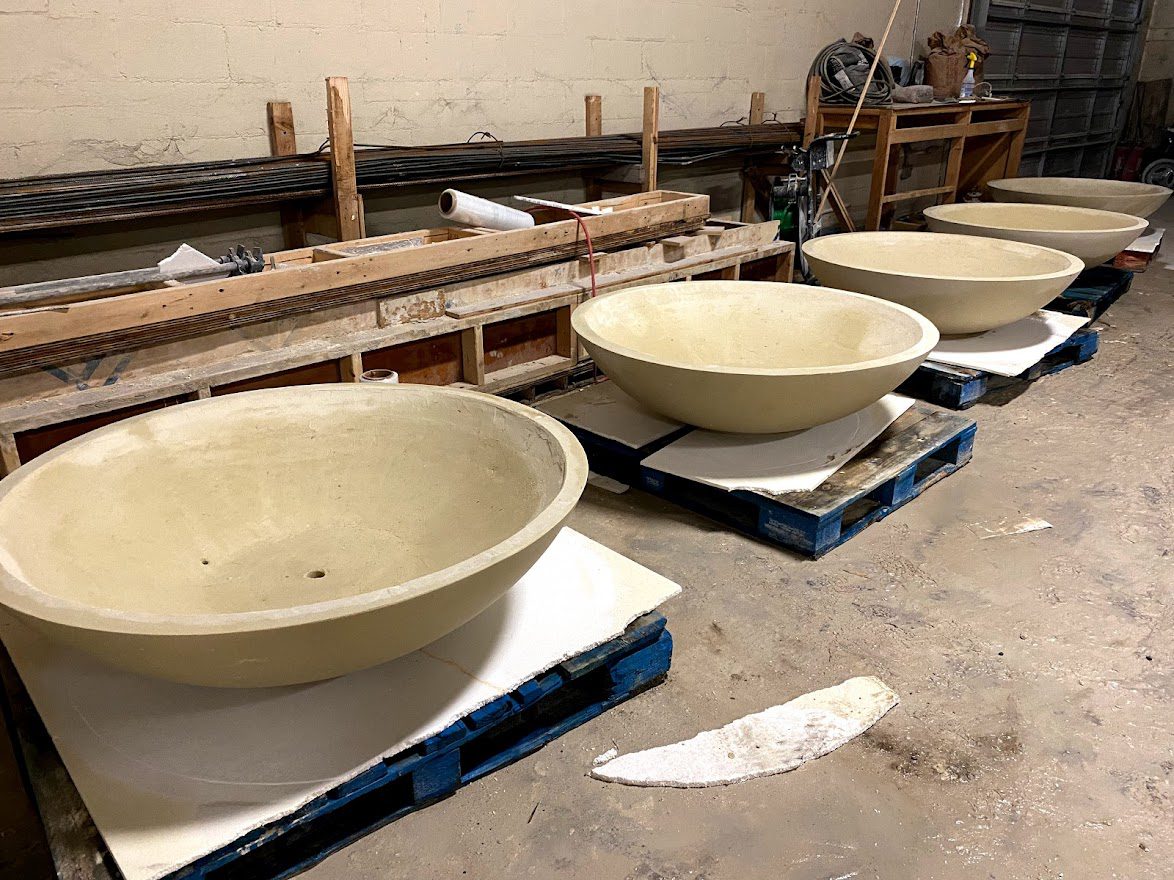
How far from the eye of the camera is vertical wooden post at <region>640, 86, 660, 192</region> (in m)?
4.72

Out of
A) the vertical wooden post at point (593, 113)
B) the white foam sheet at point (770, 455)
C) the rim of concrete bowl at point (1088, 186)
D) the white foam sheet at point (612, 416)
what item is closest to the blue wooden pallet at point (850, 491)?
the white foam sheet at point (770, 455)

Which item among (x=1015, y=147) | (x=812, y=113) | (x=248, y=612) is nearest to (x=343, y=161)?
(x=248, y=612)

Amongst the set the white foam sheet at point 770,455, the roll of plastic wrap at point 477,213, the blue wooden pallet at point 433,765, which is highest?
the roll of plastic wrap at point 477,213

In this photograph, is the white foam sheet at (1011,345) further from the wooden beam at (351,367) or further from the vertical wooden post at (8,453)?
the vertical wooden post at (8,453)

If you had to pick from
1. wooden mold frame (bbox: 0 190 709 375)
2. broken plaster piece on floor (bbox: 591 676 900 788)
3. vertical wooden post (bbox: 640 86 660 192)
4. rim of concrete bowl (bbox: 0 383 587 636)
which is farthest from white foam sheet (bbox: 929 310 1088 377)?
rim of concrete bowl (bbox: 0 383 587 636)

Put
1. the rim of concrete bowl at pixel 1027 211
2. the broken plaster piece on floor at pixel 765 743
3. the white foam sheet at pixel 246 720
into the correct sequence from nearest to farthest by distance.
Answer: the white foam sheet at pixel 246 720 < the broken plaster piece on floor at pixel 765 743 < the rim of concrete bowl at pixel 1027 211

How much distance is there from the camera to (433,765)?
1698 millimetres

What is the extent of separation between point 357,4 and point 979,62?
5.36m

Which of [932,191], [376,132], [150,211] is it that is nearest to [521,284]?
[376,132]

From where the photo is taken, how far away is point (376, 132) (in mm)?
4121

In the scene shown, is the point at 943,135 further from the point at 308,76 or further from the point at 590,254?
the point at 308,76

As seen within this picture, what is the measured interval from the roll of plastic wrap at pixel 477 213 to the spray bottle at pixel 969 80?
15.2 feet

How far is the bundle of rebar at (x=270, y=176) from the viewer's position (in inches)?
119

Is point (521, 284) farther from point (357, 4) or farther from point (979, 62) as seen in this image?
point (979, 62)
